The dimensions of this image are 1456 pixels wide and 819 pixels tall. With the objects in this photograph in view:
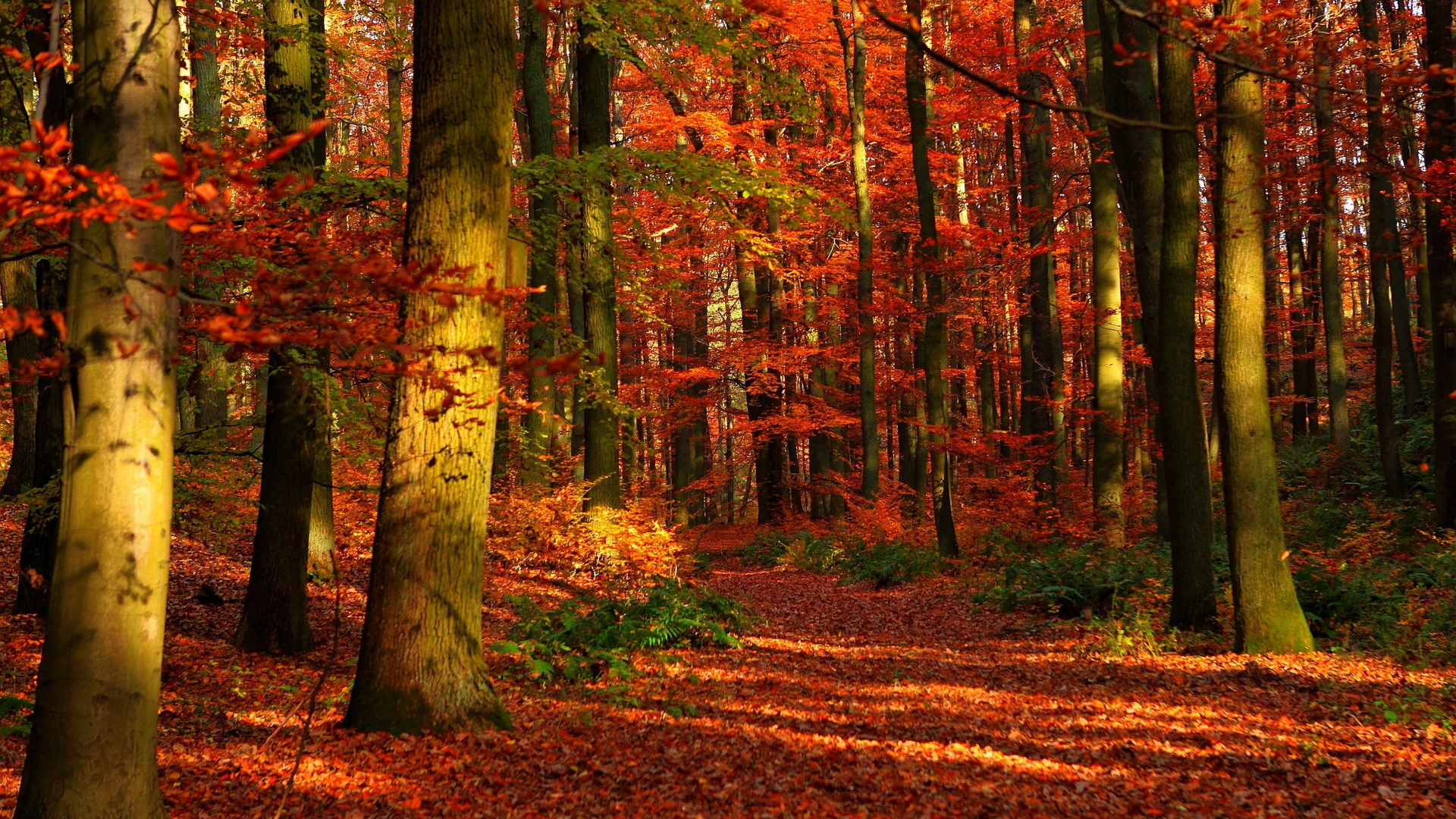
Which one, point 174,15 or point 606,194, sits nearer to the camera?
point 174,15

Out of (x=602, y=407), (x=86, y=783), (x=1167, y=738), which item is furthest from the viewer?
(x=602, y=407)

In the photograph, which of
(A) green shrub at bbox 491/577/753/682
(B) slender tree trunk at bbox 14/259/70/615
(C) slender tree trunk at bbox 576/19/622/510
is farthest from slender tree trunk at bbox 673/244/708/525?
(B) slender tree trunk at bbox 14/259/70/615

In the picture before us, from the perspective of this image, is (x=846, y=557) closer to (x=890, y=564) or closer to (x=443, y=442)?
(x=890, y=564)

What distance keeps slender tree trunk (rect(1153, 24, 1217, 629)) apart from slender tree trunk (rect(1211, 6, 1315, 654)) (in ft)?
2.32

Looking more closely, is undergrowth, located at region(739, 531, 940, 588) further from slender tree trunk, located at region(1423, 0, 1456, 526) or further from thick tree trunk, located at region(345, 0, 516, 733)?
thick tree trunk, located at region(345, 0, 516, 733)

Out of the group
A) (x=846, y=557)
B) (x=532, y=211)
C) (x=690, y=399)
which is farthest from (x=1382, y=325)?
(x=690, y=399)

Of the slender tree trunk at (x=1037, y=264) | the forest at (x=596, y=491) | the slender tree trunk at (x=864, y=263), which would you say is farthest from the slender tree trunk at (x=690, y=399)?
the slender tree trunk at (x=1037, y=264)

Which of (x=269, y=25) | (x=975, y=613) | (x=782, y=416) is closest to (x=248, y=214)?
(x=269, y=25)

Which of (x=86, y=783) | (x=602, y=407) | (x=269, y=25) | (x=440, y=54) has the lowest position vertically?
(x=86, y=783)

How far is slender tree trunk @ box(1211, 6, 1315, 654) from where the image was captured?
8.08 m

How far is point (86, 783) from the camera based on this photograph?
3436mm

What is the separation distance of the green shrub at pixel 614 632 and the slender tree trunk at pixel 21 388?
16.1 ft

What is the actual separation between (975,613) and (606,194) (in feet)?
23.2

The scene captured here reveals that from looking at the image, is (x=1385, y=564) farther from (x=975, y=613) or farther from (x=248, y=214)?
(x=248, y=214)
